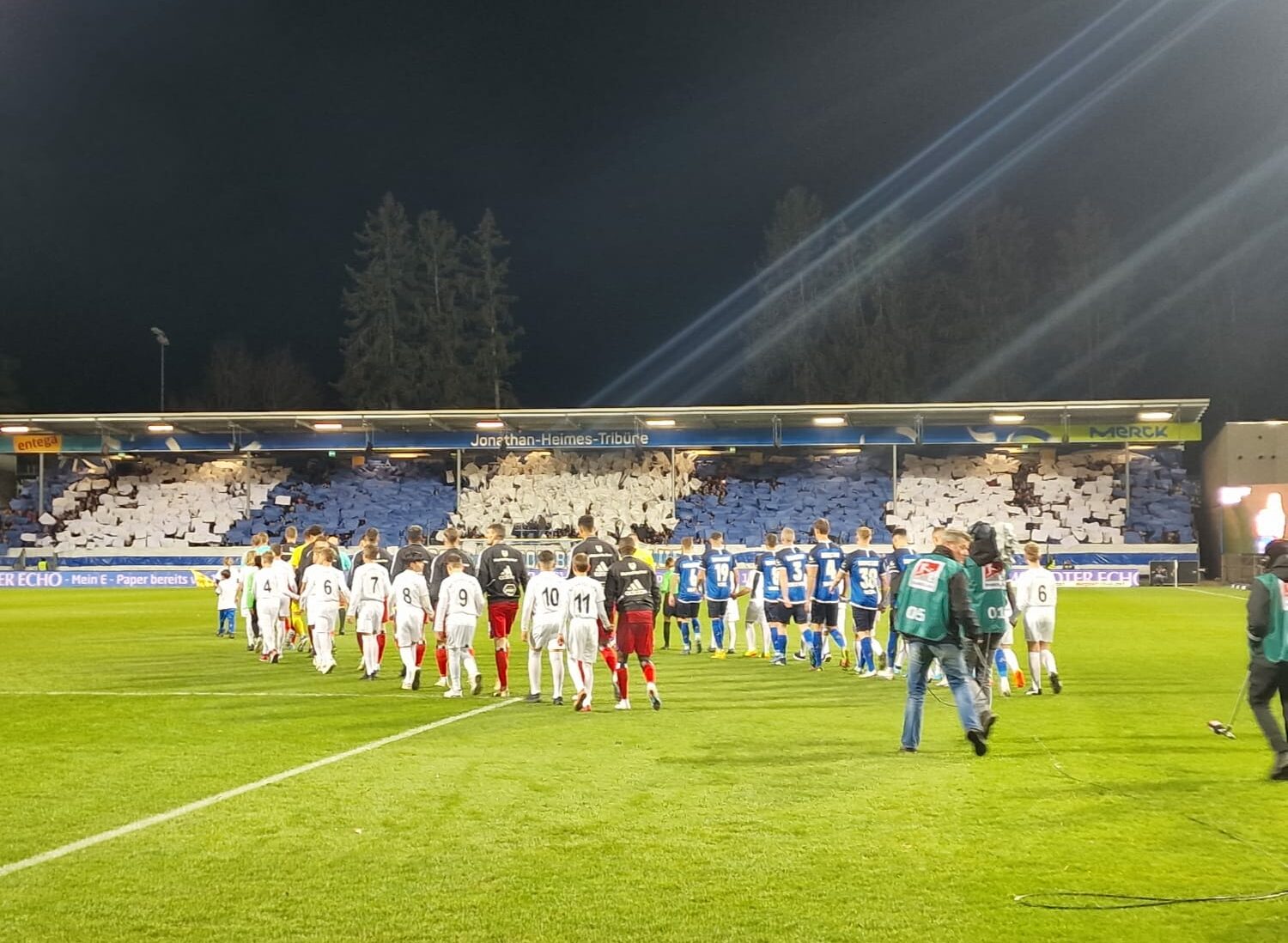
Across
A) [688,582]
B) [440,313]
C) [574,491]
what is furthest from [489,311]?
[688,582]

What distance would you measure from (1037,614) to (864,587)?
114 inches

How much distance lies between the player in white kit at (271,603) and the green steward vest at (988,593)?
11.2 metres

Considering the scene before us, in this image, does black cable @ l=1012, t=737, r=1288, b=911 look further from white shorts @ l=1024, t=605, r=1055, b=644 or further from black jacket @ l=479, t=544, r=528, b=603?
black jacket @ l=479, t=544, r=528, b=603

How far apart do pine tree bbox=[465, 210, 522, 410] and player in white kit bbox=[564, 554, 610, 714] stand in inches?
2130

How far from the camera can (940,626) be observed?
9117 mm

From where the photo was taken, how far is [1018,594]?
13.1 meters

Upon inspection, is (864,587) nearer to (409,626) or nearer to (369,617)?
(409,626)

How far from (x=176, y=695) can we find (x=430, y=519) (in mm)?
27905

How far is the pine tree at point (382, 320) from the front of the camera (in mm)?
64750

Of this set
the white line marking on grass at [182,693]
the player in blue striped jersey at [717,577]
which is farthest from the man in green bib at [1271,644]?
the player in blue striped jersey at [717,577]

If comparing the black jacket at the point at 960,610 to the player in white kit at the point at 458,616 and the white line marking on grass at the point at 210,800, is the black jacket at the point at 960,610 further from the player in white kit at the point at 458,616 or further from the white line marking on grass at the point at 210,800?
the player in white kit at the point at 458,616

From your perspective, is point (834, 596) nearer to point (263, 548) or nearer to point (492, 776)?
point (492, 776)

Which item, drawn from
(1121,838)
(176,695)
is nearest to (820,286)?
(176,695)

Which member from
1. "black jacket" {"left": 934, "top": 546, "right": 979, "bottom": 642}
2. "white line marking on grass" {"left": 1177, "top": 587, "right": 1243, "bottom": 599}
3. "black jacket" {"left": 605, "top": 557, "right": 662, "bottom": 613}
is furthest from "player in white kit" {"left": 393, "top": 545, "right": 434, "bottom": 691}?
"white line marking on grass" {"left": 1177, "top": 587, "right": 1243, "bottom": 599}
